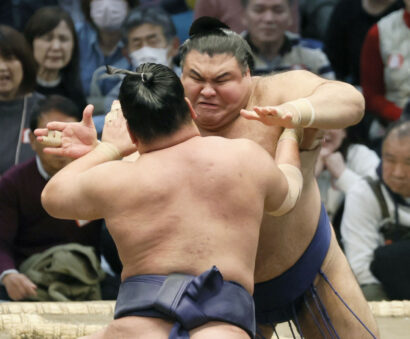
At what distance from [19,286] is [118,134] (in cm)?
148

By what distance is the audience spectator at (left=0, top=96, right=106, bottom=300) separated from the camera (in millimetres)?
3527

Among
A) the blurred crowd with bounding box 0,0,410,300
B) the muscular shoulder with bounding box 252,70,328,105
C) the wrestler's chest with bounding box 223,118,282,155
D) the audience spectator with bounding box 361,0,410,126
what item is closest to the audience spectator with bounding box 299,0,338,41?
the blurred crowd with bounding box 0,0,410,300

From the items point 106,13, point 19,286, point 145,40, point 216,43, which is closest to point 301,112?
point 216,43

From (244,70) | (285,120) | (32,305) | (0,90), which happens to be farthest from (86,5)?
(285,120)

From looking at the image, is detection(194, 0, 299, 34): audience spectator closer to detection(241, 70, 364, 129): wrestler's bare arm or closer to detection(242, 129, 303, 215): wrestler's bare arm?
detection(241, 70, 364, 129): wrestler's bare arm

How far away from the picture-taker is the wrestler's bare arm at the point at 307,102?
2.03 meters

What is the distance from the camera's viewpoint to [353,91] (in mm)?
2252

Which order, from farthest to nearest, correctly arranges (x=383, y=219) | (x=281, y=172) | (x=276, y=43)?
(x=276, y=43) → (x=383, y=219) → (x=281, y=172)

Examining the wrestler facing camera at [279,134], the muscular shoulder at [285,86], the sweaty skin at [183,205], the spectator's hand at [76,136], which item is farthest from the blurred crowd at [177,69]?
the sweaty skin at [183,205]

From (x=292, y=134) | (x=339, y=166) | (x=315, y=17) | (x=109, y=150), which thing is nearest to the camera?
(x=109, y=150)

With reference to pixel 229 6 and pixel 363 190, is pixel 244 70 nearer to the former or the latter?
pixel 363 190

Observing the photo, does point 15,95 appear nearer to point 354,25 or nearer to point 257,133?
point 354,25

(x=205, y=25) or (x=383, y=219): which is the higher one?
(x=205, y=25)

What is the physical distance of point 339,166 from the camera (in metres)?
3.81
